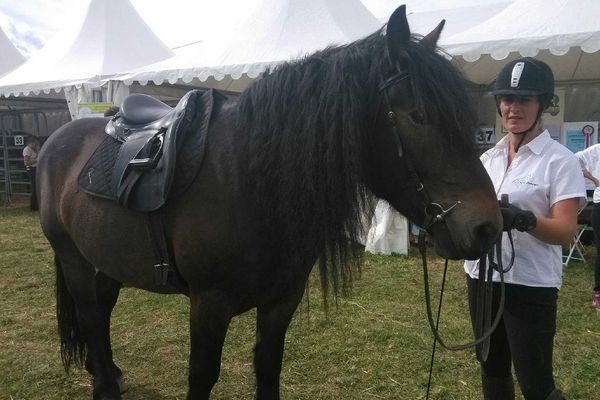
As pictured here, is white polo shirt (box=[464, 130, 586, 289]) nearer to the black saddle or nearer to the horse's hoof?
the black saddle

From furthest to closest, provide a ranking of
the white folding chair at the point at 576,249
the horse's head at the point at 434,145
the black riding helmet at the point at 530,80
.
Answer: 1. the white folding chair at the point at 576,249
2. the black riding helmet at the point at 530,80
3. the horse's head at the point at 434,145

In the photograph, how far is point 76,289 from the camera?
2.50 meters

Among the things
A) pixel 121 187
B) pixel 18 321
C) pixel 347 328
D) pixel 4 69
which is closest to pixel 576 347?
pixel 347 328

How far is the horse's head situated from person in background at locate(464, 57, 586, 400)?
0.46 meters

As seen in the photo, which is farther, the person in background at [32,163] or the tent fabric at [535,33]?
the person in background at [32,163]

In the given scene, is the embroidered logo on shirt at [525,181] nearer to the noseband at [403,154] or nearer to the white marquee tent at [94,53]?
the noseband at [403,154]

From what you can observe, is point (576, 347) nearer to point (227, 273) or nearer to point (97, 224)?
point (227, 273)

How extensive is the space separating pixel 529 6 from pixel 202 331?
6121mm

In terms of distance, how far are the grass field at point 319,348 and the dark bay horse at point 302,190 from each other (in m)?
0.92

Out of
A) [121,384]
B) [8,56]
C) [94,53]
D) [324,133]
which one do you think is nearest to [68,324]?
[121,384]

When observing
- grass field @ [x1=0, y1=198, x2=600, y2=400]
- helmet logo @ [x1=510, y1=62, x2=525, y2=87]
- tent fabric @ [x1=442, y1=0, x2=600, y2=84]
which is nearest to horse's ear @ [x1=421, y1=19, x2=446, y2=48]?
helmet logo @ [x1=510, y1=62, x2=525, y2=87]

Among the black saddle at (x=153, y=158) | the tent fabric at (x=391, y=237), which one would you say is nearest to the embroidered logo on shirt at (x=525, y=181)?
the black saddle at (x=153, y=158)

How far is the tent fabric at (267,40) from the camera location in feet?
22.8

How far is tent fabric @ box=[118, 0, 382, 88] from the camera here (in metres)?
6.95
